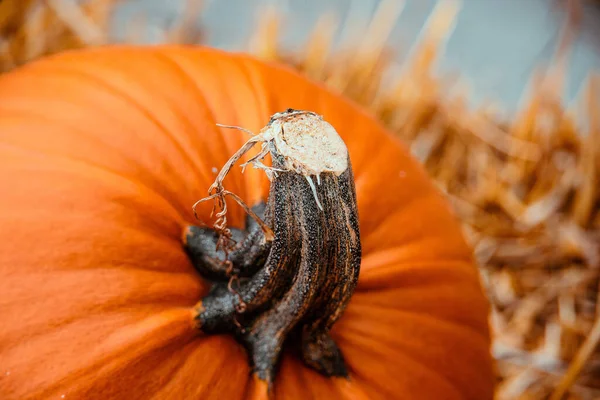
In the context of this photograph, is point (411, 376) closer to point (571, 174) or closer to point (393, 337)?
point (393, 337)

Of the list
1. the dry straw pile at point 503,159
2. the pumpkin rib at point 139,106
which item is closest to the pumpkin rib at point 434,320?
the pumpkin rib at point 139,106

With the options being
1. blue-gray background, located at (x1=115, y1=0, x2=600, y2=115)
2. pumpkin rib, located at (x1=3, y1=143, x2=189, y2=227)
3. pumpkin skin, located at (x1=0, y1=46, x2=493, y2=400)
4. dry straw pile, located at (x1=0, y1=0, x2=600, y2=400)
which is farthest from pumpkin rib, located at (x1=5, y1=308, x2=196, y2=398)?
blue-gray background, located at (x1=115, y1=0, x2=600, y2=115)

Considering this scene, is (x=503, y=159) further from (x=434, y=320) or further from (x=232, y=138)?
(x=232, y=138)

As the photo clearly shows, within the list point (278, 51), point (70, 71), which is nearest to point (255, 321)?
point (70, 71)

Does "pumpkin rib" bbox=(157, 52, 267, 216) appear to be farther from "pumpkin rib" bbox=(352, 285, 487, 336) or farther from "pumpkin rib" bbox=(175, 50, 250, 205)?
"pumpkin rib" bbox=(352, 285, 487, 336)

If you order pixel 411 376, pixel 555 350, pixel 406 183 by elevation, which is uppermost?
pixel 406 183

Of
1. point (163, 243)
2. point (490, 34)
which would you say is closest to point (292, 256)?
point (163, 243)

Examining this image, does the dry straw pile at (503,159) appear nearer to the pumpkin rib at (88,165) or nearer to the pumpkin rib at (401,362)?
the pumpkin rib at (401,362)

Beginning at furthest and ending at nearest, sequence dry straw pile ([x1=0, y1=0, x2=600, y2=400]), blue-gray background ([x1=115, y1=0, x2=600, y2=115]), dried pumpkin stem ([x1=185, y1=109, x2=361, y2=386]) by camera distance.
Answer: blue-gray background ([x1=115, y1=0, x2=600, y2=115]) → dry straw pile ([x1=0, y1=0, x2=600, y2=400]) → dried pumpkin stem ([x1=185, y1=109, x2=361, y2=386])
